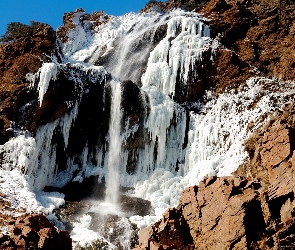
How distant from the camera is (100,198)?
25.5 meters

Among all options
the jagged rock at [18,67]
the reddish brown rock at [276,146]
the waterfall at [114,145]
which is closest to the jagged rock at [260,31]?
the waterfall at [114,145]

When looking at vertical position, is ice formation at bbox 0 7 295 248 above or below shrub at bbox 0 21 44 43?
below

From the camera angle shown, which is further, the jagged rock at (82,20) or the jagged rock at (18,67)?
the jagged rock at (82,20)

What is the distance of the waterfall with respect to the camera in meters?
26.2

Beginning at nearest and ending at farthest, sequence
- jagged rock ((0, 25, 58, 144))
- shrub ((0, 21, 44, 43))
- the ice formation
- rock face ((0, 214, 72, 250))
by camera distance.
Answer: rock face ((0, 214, 72, 250)) < the ice formation < jagged rock ((0, 25, 58, 144)) < shrub ((0, 21, 44, 43))

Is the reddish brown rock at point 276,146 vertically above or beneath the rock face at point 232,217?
above

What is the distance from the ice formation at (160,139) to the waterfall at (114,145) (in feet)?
0.20

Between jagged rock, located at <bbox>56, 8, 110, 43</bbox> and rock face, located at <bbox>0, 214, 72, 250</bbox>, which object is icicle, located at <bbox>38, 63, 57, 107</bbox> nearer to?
rock face, located at <bbox>0, 214, 72, 250</bbox>

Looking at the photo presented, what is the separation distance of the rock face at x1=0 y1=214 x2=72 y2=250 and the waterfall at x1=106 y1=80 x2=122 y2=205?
9.03m

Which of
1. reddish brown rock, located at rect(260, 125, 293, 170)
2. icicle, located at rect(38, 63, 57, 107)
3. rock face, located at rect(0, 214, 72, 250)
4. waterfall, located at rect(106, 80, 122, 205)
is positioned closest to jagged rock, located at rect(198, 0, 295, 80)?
waterfall, located at rect(106, 80, 122, 205)

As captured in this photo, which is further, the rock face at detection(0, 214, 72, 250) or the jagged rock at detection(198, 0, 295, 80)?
the jagged rock at detection(198, 0, 295, 80)

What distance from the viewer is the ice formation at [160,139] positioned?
2422 centimetres

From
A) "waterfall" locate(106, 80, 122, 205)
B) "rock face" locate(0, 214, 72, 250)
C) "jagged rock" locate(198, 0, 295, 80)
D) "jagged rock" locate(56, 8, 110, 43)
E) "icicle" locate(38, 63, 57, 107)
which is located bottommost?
"rock face" locate(0, 214, 72, 250)

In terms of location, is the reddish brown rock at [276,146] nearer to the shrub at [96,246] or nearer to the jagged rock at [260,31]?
the shrub at [96,246]
